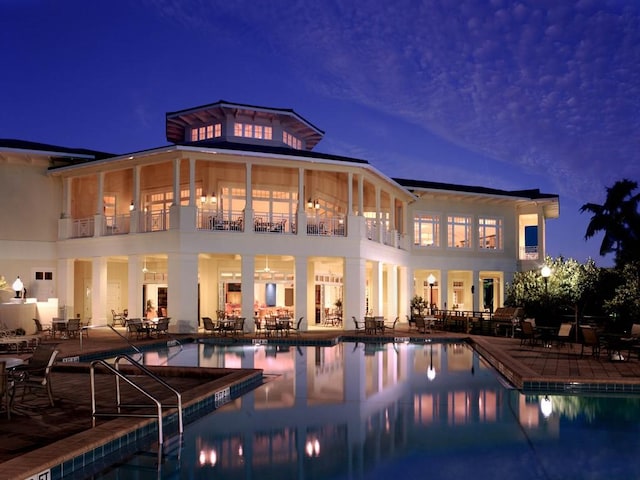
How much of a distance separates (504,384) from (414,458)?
229 inches

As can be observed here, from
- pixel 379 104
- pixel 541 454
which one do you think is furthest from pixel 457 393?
pixel 379 104

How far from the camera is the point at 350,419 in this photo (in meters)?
9.01

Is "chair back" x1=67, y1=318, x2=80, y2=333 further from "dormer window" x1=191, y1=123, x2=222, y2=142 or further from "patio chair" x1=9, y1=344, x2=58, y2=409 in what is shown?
"dormer window" x1=191, y1=123, x2=222, y2=142

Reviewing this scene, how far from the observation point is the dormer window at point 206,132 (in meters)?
30.0

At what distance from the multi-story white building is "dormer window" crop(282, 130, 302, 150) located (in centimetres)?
10

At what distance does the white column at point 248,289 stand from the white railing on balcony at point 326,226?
264 centimetres

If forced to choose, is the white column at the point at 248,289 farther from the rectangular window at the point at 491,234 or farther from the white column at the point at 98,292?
the rectangular window at the point at 491,234

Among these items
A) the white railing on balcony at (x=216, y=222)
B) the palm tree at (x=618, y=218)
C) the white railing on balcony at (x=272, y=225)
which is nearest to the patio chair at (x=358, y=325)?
the white railing on balcony at (x=272, y=225)

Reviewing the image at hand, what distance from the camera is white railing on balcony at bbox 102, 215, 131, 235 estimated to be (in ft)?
80.3

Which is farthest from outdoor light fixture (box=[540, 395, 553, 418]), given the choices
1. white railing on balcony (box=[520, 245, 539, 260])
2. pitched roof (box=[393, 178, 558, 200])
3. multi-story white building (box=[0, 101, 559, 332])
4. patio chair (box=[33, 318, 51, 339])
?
white railing on balcony (box=[520, 245, 539, 260])

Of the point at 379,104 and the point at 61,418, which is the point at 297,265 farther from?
the point at 379,104

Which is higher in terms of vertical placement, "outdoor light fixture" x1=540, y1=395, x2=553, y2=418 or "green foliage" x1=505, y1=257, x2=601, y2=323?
"green foliage" x1=505, y1=257, x2=601, y2=323

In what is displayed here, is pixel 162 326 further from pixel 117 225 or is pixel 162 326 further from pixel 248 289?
pixel 117 225

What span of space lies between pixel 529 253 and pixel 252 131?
16.9 m
